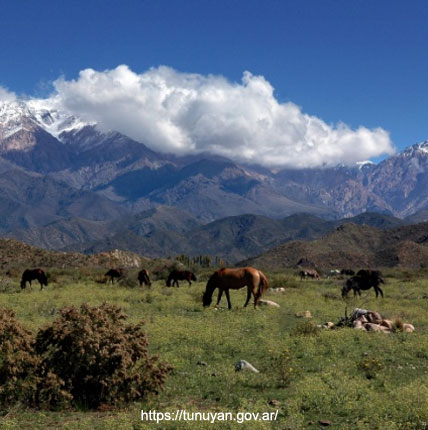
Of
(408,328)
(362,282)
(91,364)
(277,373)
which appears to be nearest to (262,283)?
(408,328)

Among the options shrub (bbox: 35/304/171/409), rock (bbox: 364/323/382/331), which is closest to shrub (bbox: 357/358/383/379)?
shrub (bbox: 35/304/171/409)

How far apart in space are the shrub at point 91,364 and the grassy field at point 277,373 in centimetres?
42

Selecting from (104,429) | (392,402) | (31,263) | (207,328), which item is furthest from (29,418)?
(31,263)

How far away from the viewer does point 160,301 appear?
31172 millimetres

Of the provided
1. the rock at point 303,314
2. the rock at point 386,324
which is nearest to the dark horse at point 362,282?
the rock at point 303,314

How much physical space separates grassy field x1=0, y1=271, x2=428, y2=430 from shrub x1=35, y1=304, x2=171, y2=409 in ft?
1.39

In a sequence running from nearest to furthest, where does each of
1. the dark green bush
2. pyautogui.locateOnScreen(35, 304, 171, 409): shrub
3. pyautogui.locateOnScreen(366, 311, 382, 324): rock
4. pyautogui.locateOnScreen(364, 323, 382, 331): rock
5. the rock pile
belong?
the dark green bush
pyautogui.locateOnScreen(35, 304, 171, 409): shrub
pyautogui.locateOnScreen(364, 323, 382, 331): rock
the rock pile
pyautogui.locateOnScreen(366, 311, 382, 324): rock

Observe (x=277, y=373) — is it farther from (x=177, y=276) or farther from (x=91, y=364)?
(x=177, y=276)

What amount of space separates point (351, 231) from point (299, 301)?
170152mm

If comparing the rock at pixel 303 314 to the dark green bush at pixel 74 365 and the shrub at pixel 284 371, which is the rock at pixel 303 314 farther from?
the dark green bush at pixel 74 365

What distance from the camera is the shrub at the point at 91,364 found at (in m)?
11.1

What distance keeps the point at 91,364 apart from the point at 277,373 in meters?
5.54

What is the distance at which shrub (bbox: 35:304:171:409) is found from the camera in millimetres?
11148

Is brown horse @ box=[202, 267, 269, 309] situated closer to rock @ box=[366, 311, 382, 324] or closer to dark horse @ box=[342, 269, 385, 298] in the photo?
rock @ box=[366, 311, 382, 324]
